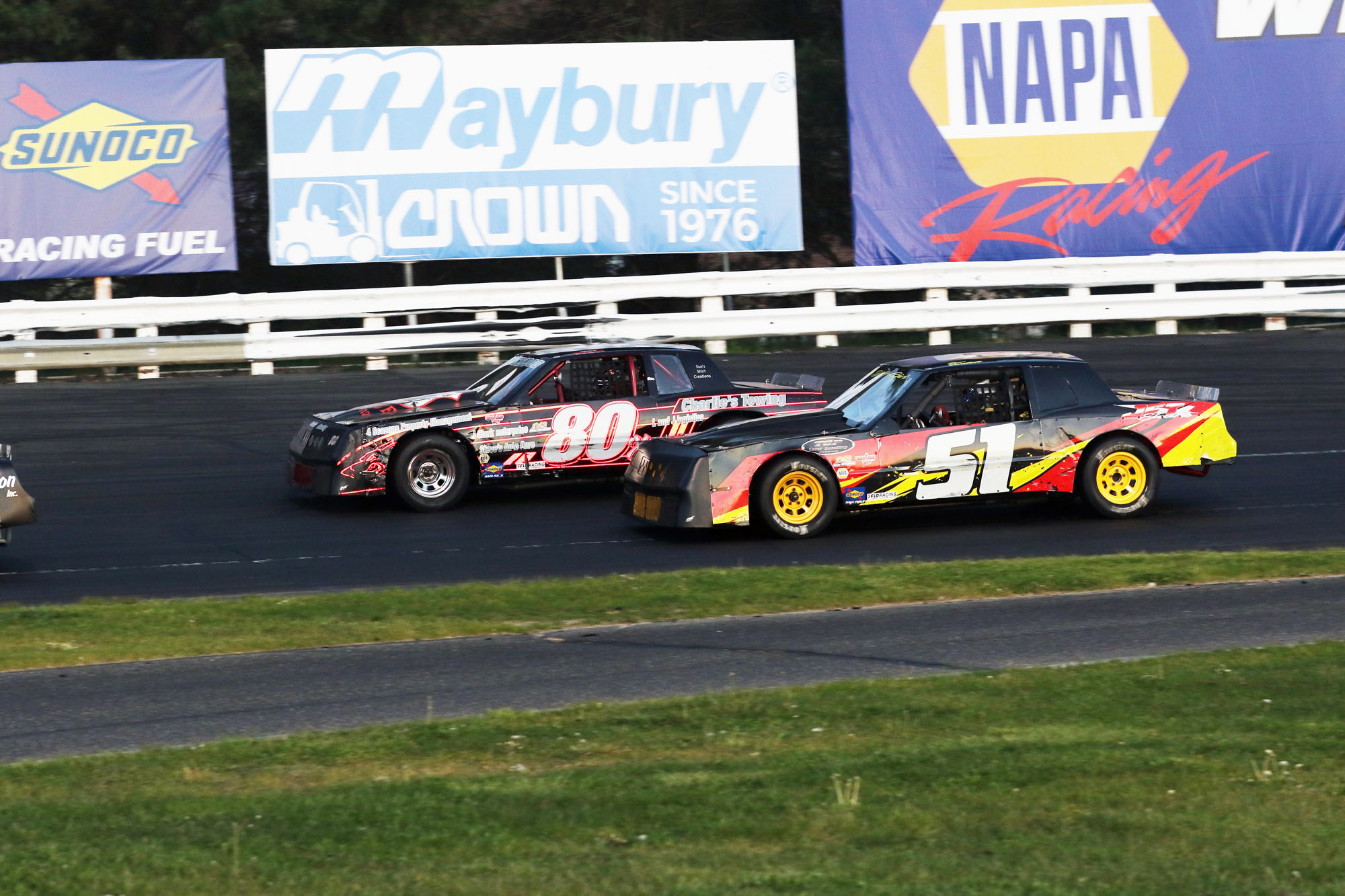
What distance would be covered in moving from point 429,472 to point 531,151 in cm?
1112

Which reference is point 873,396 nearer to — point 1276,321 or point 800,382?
point 800,382

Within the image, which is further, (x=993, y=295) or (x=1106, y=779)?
(x=993, y=295)

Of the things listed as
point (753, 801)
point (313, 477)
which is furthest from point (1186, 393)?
point (753, 801)

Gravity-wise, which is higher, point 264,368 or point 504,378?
point 264,368

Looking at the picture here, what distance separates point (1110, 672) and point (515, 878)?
12.7 ft

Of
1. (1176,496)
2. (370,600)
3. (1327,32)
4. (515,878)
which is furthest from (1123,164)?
(515,878)

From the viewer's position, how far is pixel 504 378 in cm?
1487

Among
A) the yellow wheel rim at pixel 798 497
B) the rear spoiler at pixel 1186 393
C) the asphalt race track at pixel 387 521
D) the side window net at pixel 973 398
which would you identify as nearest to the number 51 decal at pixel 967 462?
the side window net at pixel 973 398

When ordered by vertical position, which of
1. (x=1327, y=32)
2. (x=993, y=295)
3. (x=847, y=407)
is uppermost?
(x=1327, y=32)

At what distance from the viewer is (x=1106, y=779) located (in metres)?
5.73

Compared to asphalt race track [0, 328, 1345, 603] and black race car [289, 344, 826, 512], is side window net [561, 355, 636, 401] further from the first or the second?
asphalt race track [0, 328, 1345, 603]

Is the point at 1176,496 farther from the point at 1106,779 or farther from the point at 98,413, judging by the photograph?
the point at 98,413

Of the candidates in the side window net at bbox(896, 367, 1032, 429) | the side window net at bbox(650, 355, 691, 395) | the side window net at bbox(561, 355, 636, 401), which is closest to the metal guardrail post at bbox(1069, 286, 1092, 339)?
the side window net at bbox(650, 355, 691, 395)

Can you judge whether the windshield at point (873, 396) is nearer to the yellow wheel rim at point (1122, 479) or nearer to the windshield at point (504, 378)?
the yellow wheel rim at point (1122, 479)
